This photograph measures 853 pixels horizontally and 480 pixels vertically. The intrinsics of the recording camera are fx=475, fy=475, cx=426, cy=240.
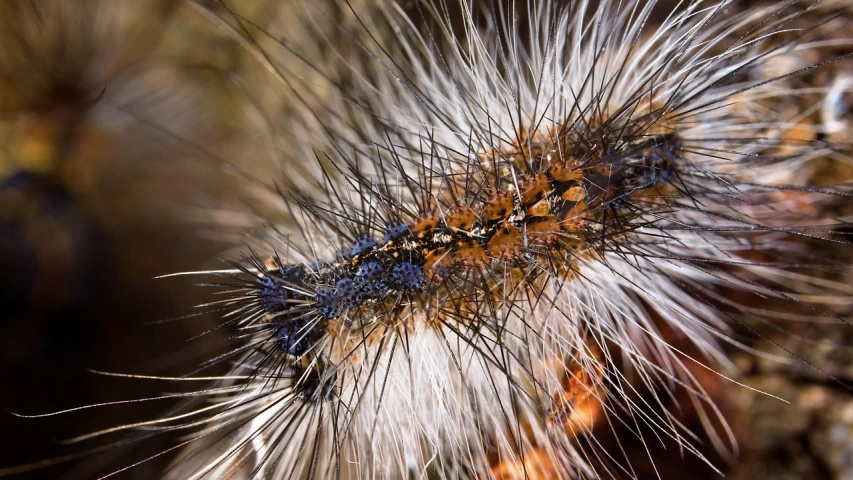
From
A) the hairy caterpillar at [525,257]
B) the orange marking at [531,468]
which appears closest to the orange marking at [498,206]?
the hairy caterpillar at [525,257]

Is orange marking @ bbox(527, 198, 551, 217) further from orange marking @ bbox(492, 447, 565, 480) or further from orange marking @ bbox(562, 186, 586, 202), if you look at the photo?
orange marking @ bbox(492, 447, 565, 480)

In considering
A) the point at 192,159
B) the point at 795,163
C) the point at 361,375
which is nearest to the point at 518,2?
the point at 795,163

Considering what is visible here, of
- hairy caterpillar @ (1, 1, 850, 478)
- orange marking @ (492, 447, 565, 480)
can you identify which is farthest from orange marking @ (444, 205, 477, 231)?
orange marking @ (492, 447, 565, 480)

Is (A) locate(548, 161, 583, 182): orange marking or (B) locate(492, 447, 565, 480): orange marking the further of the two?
(B) locate(492, 447, 565, 480): orange marking

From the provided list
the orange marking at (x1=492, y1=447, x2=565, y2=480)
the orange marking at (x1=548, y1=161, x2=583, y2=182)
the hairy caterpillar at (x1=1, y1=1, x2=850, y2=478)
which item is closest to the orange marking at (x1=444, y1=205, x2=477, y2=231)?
the hairy caterpillar at (x1=1, y1=1, x2=850, y2=478)

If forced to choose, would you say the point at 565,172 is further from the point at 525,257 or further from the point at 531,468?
the point at 531,468

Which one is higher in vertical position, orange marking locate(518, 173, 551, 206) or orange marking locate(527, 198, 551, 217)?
orange marking locate(518, 173, 551, 206)

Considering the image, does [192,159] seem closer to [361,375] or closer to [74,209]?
[74,209]

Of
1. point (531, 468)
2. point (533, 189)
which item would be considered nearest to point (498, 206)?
point (533, 189)
